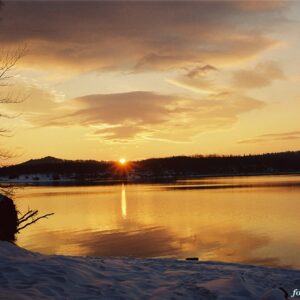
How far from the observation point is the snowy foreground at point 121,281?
379 inches

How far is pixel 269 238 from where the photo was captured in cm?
2678

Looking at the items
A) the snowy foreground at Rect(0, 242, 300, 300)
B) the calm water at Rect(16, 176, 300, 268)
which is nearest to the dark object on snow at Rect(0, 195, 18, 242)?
the calm water at Rect(16, 176, 300, 268)

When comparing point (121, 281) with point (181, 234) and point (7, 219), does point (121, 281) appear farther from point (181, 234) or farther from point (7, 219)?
point (181, 234)

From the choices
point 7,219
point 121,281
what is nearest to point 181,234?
point 7,219

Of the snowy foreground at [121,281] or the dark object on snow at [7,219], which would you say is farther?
the dark object on snow at [7,219]

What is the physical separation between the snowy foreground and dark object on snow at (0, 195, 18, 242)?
1343cm

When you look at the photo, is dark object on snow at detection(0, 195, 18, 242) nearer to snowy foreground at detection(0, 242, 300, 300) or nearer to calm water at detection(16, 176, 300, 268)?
calm water at detection(16, 176, 300, 268)

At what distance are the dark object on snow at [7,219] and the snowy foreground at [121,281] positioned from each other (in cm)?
1343

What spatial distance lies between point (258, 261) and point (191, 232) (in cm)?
1109

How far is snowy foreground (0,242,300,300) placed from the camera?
31.6 ft

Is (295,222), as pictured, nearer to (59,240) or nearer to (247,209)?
(247,209)

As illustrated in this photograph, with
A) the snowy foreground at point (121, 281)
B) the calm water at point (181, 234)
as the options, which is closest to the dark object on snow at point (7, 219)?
the calm water at point (181, 234)

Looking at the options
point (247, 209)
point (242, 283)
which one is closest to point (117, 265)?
point (242, 283)

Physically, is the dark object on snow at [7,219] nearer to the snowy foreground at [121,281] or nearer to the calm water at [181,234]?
the calm water at [181,234]
